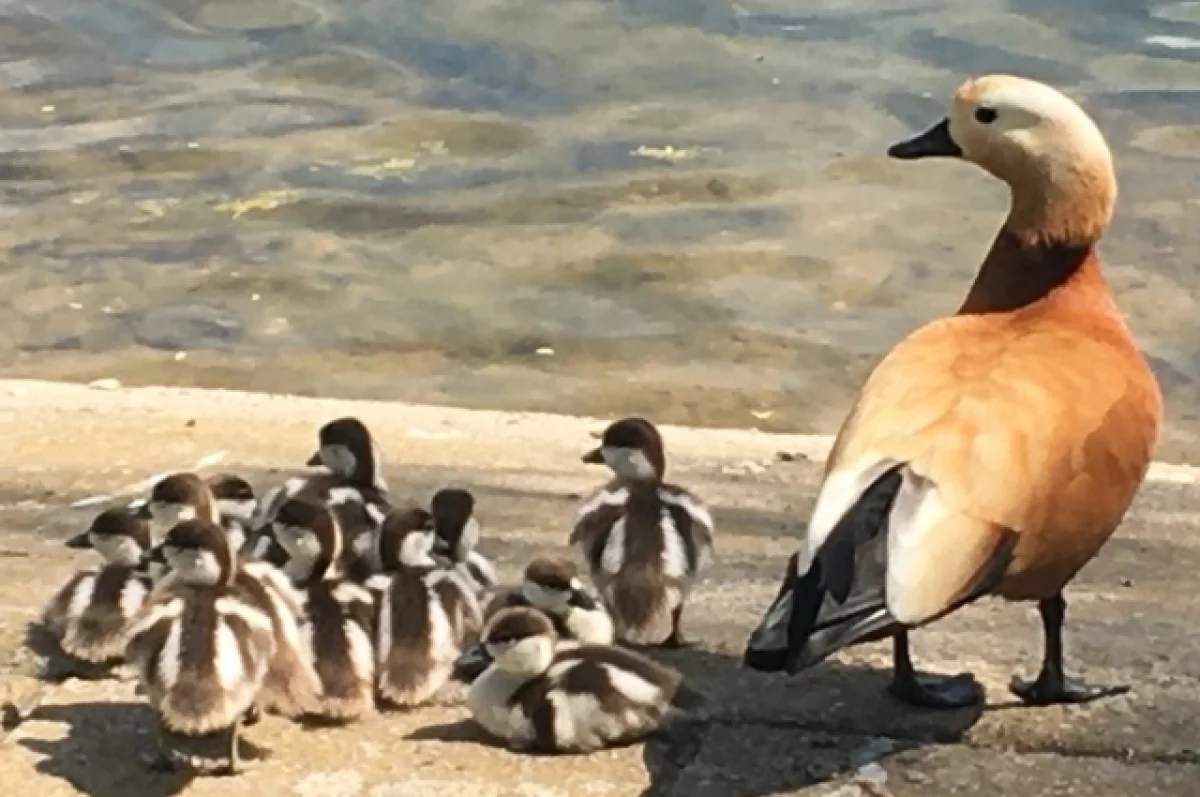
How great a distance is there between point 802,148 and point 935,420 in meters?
10.1

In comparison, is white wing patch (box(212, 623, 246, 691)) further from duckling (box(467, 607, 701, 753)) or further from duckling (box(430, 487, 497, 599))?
duckling (box(430, 487, 497, 599))

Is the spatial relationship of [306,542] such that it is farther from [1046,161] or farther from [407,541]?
[1046,161]

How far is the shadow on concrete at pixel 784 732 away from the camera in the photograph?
4.09 metres

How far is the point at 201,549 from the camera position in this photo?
14.2ft

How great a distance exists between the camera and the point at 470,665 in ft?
15.3

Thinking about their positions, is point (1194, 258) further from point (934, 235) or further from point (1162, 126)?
point (1162, 126)

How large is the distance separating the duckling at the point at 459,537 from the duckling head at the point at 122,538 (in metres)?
0.64

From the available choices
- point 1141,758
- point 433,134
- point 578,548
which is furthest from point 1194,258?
point 1141,758

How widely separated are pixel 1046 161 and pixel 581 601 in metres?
1.31

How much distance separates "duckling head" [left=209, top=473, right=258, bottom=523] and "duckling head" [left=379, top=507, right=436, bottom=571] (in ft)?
1.86

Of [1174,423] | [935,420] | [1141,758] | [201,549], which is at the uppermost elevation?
[935,420]

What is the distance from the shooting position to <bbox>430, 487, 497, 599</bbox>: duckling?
16.6 ft

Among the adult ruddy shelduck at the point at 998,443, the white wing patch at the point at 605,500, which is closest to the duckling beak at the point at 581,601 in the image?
the white wing patch at the point at 605,500

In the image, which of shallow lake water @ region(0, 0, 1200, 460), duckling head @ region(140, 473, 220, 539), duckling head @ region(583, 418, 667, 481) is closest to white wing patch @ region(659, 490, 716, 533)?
duckling head @ region(583, 418, 667, 481)
